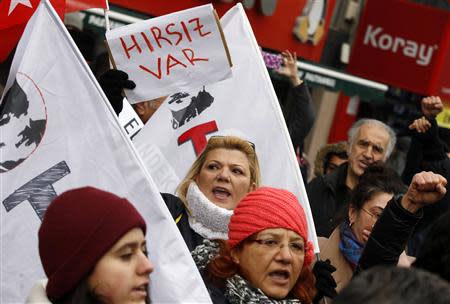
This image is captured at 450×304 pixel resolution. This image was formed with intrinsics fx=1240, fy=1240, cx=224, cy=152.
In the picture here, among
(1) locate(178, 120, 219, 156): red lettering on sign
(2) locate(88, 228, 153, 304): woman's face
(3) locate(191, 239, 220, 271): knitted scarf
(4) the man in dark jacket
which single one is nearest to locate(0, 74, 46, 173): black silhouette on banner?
(3) locate(191, 239, 220, 271): knitted scarf

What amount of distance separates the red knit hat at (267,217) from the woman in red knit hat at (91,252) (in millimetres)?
894

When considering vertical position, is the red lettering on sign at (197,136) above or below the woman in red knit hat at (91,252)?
below

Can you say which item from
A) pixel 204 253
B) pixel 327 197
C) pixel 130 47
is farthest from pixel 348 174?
pixel 204 253

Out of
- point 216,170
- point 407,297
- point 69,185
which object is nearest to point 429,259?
point 407,297

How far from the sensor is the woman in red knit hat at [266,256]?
4305mm

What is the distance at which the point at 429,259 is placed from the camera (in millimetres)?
3451

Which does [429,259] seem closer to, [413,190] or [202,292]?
[413,190]

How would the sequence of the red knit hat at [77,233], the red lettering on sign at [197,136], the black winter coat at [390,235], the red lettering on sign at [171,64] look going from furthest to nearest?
the red lettering on sign at [197,136] < the red lettering on sign at [171,64] < the black winter coat at [390,235] < the red knit hat at [77,233]

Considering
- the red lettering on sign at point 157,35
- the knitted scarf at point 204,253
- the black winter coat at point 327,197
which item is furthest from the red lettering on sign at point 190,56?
the knitted scarf at point 204,253

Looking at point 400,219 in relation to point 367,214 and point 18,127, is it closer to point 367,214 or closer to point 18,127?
point 367,214

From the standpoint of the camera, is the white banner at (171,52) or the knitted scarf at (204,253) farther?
the white banner at (171,52)

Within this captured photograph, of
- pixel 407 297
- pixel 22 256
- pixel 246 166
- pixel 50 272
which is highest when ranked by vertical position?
pixel 407 297

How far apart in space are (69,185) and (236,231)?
2.03 feet

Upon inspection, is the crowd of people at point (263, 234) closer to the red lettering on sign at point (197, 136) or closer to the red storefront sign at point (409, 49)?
the red lettering on sign at point (197, 136)
